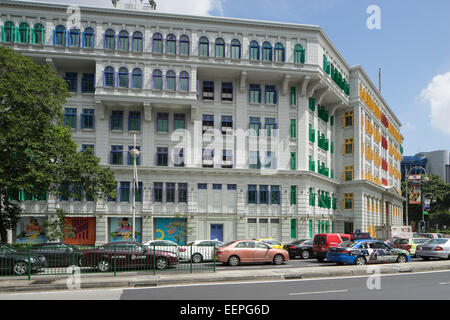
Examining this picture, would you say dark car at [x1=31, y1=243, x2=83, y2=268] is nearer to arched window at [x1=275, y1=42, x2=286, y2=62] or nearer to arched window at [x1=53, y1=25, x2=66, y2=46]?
arched window at [x1=53, y1=25, x2=66, y2=46]

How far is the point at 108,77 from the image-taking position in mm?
39625

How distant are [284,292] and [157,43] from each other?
31.7 m

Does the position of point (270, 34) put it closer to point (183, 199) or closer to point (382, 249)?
point (183, 199)

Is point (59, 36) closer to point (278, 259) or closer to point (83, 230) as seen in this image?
point (83, 230)

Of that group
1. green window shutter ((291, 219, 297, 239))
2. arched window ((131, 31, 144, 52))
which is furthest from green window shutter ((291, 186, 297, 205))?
arched window ((131, 31, 144, 52))

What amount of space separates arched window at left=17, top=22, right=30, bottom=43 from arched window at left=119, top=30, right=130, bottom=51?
26.3 feet

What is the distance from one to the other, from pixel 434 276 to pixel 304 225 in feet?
79.0

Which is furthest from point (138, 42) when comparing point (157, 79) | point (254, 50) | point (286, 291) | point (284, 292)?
point (284, 292)

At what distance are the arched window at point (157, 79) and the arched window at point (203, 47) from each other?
4.34 meters

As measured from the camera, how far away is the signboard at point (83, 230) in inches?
1519

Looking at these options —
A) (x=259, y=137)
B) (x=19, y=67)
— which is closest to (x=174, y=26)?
(x=259, y=137)

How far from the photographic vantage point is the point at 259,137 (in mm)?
42781

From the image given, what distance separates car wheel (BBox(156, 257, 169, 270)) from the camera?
19.4 meters

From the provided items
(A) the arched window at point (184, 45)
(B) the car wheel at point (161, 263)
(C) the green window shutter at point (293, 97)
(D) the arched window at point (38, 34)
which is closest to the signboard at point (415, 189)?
(C) the green window shutter at point (293, 97)
